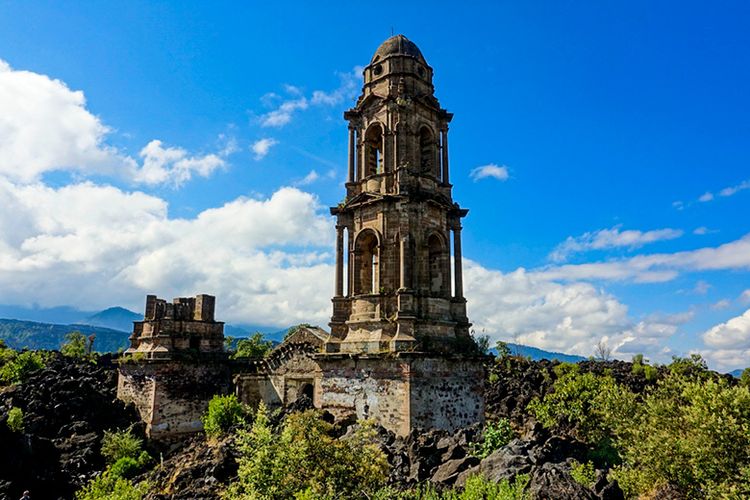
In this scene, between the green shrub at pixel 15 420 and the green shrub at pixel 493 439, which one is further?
the green shrub at pixel 15 420

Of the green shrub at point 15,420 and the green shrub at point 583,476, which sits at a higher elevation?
the green shrub at point 15,420

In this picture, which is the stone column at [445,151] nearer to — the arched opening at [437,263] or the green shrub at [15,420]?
the arched opening at [437,263]

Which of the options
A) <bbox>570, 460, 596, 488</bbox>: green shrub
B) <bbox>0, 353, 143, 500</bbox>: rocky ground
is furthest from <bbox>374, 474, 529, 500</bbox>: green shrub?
<bbox>0, 353, 143, 500</bbox>: rocky ground

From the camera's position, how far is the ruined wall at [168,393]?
31734 millimetres

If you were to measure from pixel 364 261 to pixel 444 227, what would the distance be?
14.0ft

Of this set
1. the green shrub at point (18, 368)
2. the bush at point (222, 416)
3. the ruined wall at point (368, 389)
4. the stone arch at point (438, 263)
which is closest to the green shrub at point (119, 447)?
the bush at point (222, 416)

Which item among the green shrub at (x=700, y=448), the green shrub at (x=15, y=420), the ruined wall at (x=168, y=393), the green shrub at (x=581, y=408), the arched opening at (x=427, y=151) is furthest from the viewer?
the ruined wall at (x=168, y=393)

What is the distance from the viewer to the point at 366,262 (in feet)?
86.7

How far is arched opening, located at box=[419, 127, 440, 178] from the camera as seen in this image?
26.5 meters

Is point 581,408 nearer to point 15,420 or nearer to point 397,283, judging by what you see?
point 397,283

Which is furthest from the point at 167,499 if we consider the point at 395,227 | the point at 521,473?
the point at 395,227

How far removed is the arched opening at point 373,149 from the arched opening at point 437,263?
445cm

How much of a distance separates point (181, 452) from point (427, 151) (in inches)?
788

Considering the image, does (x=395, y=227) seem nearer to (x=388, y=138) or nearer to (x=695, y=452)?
(x=388, y=138)
